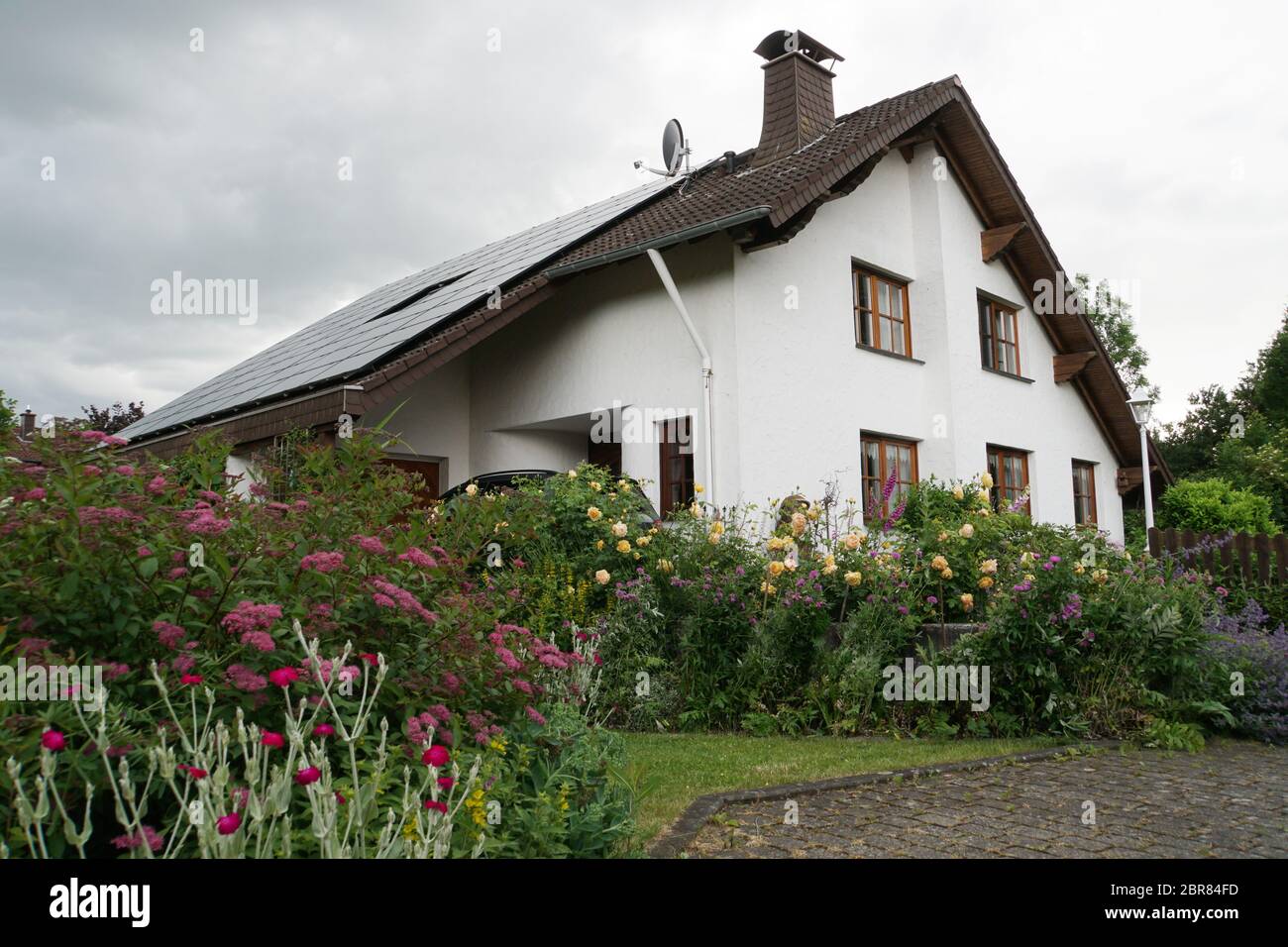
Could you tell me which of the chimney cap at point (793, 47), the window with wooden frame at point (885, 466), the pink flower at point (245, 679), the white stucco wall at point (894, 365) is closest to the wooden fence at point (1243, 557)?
the window with wooden frame at point (885, 466)

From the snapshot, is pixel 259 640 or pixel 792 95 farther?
pixel 792 95

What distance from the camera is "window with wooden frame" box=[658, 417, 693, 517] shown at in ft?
34.5

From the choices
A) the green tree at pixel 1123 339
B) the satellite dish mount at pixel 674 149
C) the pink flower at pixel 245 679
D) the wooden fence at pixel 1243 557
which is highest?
the green tree at pixel 1123 339

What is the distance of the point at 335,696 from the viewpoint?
8.86ft

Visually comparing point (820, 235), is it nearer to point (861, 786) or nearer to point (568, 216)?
point (568, 216)

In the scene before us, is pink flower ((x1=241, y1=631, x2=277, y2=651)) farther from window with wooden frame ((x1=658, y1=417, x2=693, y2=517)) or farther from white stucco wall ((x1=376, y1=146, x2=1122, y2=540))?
window with wooden frame ((x1=658, y1=417, x2=693, y2=517))

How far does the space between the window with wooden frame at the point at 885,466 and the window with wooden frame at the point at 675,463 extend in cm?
219

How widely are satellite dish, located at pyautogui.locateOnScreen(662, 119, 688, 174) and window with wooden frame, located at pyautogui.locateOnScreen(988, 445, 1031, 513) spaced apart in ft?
20.9

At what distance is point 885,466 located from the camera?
1197cm

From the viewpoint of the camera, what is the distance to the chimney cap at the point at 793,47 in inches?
510

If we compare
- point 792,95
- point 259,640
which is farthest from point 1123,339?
point 259,640

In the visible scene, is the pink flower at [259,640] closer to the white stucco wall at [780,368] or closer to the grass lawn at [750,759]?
the grass lawn at [750,759]

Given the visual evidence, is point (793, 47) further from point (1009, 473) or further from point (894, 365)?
point (1009, 473)

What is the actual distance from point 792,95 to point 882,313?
130 inches
